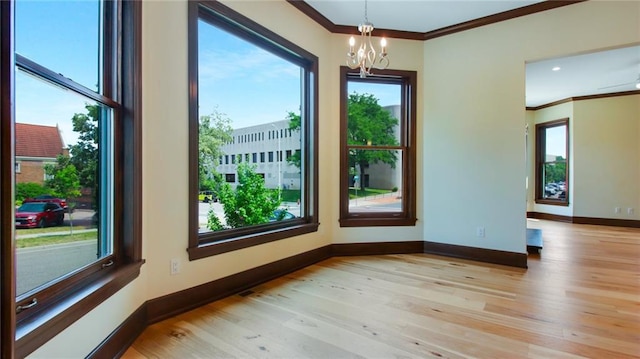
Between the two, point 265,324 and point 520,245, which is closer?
point 265,324

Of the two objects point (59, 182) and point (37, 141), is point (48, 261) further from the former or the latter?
point (37, 141)

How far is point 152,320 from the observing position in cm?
225

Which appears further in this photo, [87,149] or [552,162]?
[552,162]

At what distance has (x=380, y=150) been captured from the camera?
14.2 feet

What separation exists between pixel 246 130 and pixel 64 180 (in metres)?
1.69

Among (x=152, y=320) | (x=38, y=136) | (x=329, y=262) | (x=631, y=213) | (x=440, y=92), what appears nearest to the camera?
(x=38, y=136)

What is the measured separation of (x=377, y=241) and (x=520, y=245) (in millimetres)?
1693

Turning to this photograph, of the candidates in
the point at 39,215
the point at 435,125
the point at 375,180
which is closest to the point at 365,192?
the point at 375,180

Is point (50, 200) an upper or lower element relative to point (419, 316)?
upper

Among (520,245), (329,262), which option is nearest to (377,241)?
(329,262)

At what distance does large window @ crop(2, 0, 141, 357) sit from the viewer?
1333mm

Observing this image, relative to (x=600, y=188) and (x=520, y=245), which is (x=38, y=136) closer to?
(x=520, y=245)

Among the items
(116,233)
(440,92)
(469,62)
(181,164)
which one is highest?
(469,62)

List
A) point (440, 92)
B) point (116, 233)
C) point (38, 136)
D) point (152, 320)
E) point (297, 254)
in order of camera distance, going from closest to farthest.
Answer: point (38, 136)
point (116, 233)
point (152, 320)
point (297, 254)
point (440, 92)
